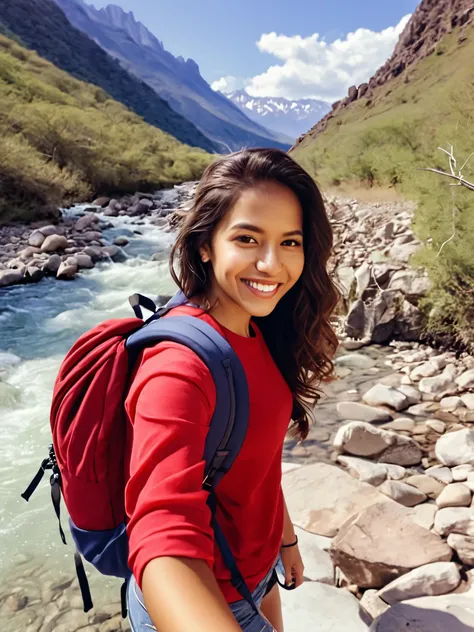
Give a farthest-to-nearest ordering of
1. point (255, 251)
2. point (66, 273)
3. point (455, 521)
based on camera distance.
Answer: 1. point (66, 273)
2. point (455, 521)
3. point (255, 251)

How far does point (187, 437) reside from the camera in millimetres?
720

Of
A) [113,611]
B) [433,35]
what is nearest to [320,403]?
[113,611]

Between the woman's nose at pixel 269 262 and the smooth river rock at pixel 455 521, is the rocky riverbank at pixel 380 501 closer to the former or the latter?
the smooth river rock at pixel 455 521

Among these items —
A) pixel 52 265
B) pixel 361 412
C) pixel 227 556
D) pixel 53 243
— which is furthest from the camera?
pixel 53 243

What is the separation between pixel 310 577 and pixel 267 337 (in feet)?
5.34

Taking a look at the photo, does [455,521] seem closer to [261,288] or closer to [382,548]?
[382,548]

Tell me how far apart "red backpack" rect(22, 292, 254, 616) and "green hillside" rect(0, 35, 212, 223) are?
12.7 meters

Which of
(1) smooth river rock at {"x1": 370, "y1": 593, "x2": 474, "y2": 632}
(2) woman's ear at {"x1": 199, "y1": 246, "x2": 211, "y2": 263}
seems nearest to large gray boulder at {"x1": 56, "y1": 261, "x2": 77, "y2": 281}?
(1) smooth river rock at {"x1": 370, "y1": 593, "x2": 474, "y2": 632}

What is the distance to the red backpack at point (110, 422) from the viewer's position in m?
0.82

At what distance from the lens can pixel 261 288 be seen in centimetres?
102

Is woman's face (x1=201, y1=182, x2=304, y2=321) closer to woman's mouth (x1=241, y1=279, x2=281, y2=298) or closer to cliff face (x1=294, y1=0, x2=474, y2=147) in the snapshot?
woman's mouth (x1=241, y1=279, x2=281, y2=298)

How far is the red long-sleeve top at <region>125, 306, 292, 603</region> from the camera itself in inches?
25.8

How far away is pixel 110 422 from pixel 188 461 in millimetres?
197

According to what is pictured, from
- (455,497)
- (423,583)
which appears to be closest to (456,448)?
(455,497)
